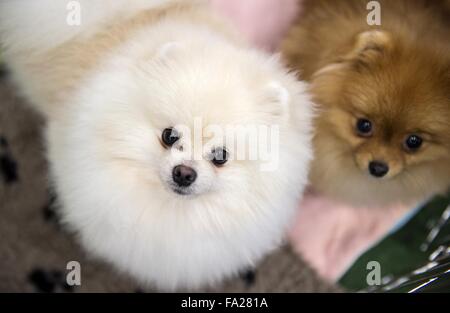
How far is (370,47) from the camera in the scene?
146cm

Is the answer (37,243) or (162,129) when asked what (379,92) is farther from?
(37,243)

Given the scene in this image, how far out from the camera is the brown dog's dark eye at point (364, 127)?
1.56m

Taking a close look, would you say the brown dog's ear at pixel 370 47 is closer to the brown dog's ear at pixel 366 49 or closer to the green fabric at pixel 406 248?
the brown dog's ear at pixel 366 49

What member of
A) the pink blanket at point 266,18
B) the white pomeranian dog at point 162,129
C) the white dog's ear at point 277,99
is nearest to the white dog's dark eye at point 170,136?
the white pomeranian dog at point 162,129

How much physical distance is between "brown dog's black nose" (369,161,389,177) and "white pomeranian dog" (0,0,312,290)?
29 centimetres

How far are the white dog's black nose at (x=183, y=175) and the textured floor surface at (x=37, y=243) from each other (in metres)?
0.91

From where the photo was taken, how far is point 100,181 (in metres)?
1.37

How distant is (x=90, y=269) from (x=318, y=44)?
139 centimetres

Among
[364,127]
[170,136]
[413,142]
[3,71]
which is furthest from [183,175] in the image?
[3,71]

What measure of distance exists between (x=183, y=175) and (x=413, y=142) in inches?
33.6
